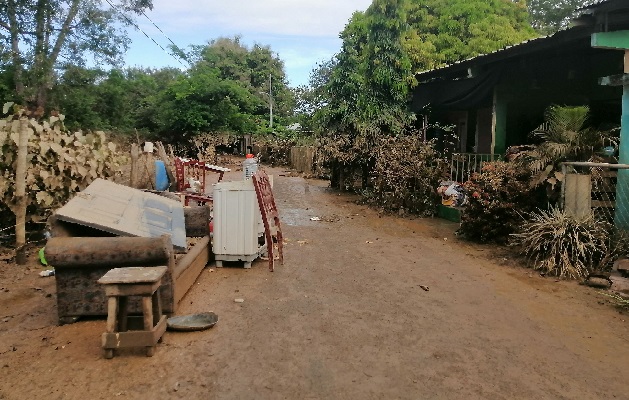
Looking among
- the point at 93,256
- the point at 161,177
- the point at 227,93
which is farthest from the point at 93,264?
the point at 227,93

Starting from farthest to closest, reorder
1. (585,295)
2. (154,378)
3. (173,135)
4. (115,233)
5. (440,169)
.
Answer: (173,135) → (440,169) → (585,295) → (115,233) → (154,378)

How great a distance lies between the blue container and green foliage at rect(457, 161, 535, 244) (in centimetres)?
640

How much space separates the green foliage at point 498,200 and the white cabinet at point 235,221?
3631 millimetres

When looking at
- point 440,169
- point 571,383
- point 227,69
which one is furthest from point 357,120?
point 227,69

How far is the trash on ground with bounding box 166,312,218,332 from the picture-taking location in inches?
163

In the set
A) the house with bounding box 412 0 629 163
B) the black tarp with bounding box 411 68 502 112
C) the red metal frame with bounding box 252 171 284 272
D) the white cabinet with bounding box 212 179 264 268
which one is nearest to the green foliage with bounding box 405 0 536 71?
the black tarp with bounding box 411 68 502 112

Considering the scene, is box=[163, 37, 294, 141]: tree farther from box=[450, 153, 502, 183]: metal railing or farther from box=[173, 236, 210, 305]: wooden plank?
box=[173, 236, 210, 305]: wooden plank

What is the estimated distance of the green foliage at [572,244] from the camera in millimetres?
5926

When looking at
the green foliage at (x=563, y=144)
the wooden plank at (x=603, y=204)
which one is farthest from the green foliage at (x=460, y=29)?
the wooden plank at (x=603, y=204)

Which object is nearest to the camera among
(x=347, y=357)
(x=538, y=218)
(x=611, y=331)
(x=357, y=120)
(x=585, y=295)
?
(x=347, y=357)

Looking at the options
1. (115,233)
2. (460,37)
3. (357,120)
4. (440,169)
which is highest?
(460,37)

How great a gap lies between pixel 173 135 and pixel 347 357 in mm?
30283

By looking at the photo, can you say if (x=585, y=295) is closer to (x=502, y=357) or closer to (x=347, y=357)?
(x=502, y=357)

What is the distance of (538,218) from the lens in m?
6.52
